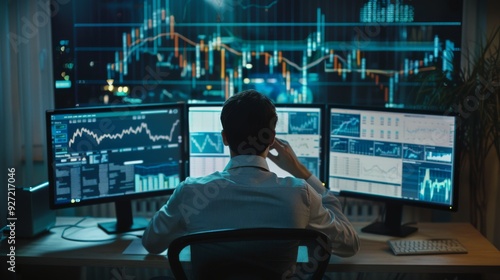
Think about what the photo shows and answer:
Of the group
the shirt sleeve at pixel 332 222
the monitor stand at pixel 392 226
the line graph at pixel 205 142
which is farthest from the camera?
the line graph at pixel 205 142

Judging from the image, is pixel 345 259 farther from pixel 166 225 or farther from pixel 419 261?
pixel 166 225

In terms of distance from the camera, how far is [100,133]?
2762 millimetres

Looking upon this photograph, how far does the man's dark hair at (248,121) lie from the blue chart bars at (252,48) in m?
1.49

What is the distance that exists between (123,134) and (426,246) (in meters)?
1.31

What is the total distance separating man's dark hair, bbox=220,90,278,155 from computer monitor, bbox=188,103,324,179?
832 mm

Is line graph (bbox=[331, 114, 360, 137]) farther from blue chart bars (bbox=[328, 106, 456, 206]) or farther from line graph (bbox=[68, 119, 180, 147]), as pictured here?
line graph (bbox=[68, 119, 180, 147])

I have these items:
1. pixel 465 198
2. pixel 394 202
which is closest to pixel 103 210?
pixel 394 202

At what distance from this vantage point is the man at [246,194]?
6.50 ft

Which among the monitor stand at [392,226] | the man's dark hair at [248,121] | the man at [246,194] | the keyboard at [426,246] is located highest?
the man's dark hair at [248,121]

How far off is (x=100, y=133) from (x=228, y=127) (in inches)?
34.9

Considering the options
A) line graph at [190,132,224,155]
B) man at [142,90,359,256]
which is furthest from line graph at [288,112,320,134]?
man at [142,90,359,256]

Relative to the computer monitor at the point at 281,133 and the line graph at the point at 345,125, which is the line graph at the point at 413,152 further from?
the computer monitor at the point at 281,133

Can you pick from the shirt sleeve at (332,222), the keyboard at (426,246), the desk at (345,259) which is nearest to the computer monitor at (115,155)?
the desk at (345,259)

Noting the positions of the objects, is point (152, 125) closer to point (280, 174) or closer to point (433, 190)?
point (280, 174)
